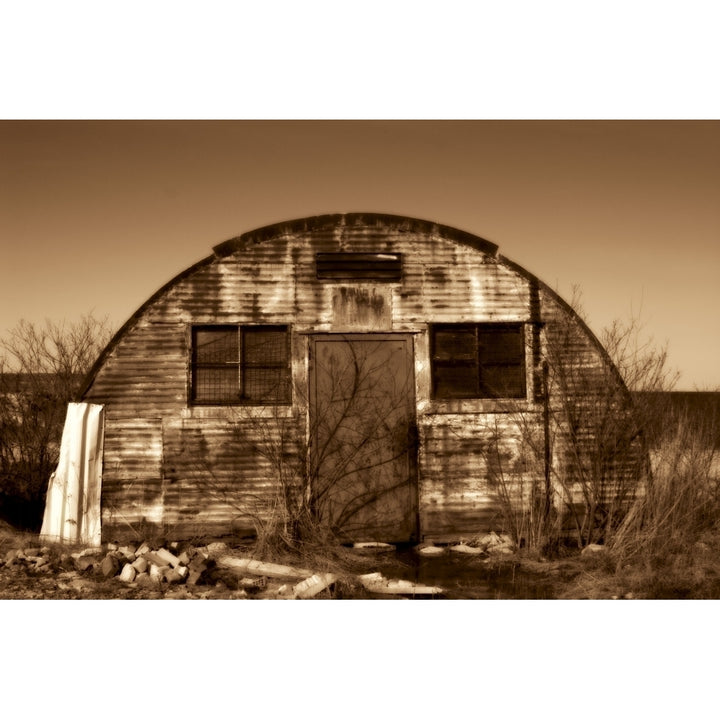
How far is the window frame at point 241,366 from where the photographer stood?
8656 millimetres

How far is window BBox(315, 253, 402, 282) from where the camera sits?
8844mm

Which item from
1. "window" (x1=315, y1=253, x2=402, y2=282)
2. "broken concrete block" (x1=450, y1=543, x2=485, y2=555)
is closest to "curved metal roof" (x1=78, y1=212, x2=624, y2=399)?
"window" (x1=315, y1=253, x2=402, y2=282)

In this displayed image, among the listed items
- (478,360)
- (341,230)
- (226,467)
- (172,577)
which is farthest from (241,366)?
(478,360)

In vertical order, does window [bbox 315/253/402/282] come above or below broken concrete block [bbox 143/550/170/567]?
above

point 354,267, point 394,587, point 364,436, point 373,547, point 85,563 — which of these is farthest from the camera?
point 354,267

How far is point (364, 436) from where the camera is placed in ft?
28.3

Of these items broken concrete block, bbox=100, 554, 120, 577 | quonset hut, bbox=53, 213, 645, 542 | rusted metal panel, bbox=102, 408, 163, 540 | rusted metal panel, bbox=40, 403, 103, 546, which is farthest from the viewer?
quonset hut, bbox=53, 213, 645, 542

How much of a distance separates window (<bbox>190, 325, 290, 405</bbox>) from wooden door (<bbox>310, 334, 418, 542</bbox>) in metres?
0.41

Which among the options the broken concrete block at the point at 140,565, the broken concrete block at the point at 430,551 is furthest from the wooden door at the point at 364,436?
the broken concrete block at the point at 140,565

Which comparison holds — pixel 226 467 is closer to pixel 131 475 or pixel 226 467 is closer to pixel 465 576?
pixel 131 475

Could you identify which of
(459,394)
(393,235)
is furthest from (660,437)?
(393,235)

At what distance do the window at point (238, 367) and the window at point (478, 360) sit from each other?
73.6 inches

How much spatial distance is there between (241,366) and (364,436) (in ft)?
5.56

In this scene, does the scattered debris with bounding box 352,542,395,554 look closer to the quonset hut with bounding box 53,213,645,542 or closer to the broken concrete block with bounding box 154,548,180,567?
the quonset hut with bounding box 53,213,645,542
